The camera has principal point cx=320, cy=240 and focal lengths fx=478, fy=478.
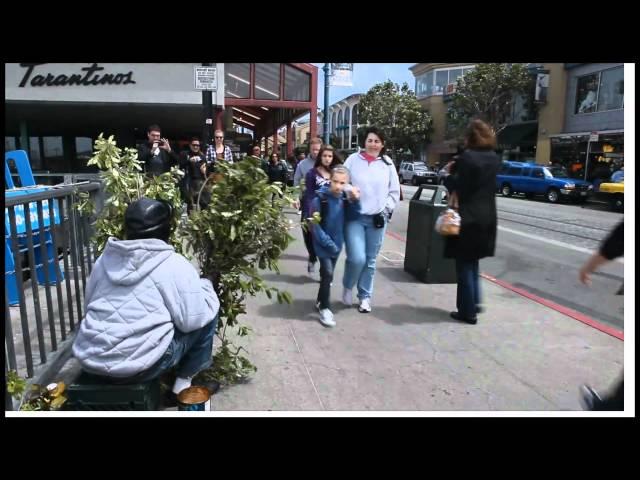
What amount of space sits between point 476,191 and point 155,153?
528 cm

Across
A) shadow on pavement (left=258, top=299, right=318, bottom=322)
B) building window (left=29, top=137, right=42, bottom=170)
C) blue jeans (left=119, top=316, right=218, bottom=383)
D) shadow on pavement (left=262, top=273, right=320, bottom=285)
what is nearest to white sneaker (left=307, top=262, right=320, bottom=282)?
shadow on pavement (left=262, top=273, right=320, bottom=285)

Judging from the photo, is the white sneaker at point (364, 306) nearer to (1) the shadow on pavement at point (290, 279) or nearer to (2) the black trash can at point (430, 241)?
(1) the shadow on pavement at point (290, 279)

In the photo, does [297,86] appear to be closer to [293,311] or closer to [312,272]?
[312,272]

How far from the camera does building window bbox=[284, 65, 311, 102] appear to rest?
1691 centimetres

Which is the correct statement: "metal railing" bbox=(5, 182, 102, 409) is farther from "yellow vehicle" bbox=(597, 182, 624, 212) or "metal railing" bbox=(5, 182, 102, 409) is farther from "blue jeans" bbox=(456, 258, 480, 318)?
"yellow vehicle" bbox=(597, 182, 624, 212)

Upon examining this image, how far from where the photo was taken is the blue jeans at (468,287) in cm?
414

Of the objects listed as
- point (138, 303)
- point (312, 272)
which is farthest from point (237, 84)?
point (138, 303)

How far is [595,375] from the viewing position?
3.35 m

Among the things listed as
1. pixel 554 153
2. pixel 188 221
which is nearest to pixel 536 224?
pixel 188 221

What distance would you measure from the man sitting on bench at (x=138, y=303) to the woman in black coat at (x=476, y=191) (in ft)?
7.68

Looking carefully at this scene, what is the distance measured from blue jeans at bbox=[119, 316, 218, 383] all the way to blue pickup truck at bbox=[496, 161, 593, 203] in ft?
57.2

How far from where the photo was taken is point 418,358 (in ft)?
11.7

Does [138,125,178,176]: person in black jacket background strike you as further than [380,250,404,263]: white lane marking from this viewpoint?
Yes

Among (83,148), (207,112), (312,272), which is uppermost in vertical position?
(83,148)
